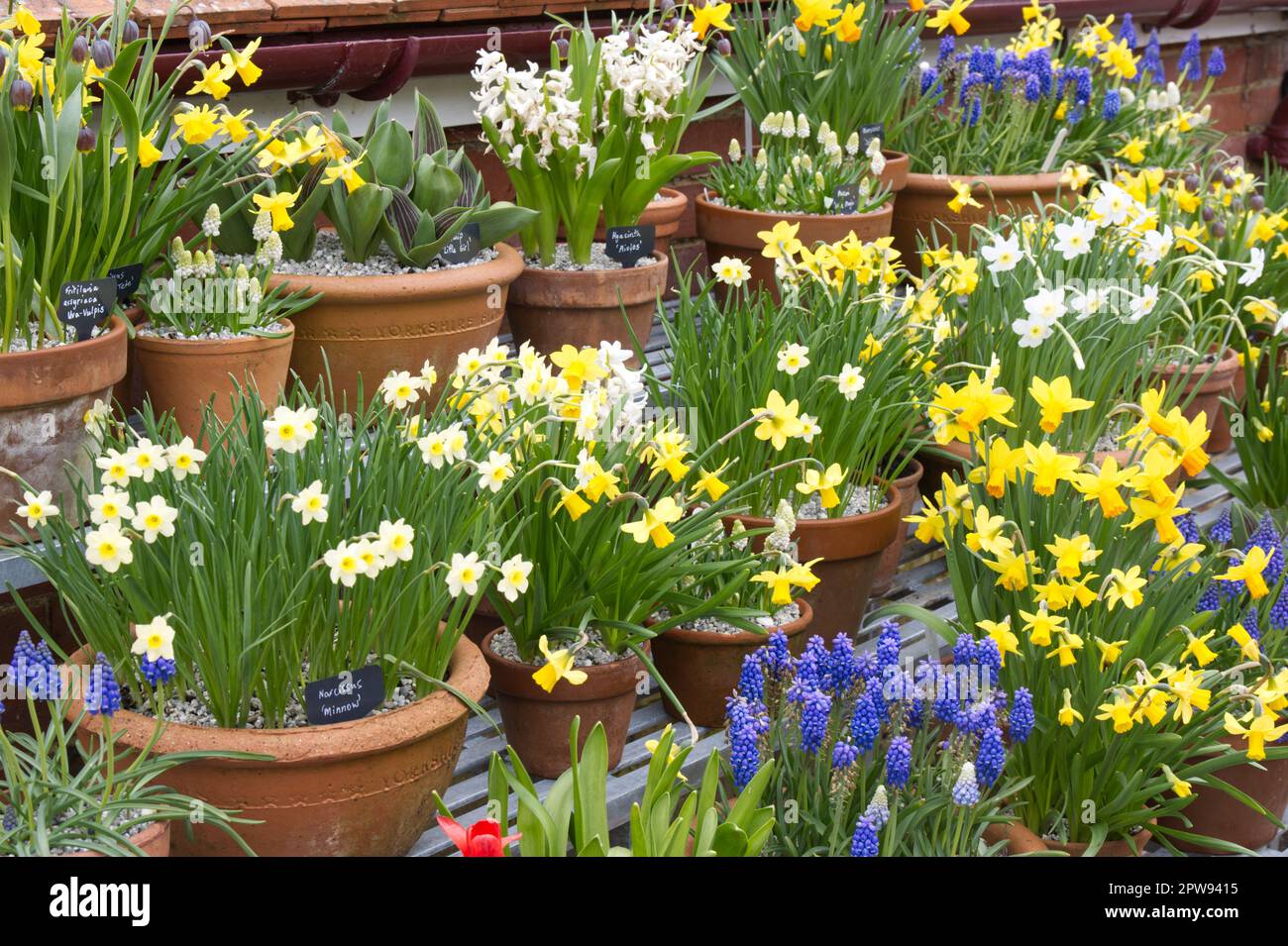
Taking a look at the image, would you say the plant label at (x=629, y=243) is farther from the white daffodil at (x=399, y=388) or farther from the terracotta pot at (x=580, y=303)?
the white daffodil at (x=399, y=388)

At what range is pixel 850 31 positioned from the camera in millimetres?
3658

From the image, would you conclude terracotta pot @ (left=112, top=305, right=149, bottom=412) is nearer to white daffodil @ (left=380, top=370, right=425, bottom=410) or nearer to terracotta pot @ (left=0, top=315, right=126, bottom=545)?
terracotta pot @ (left=0, top=315, right=126, bottom=545)

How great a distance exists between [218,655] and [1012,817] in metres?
1.06

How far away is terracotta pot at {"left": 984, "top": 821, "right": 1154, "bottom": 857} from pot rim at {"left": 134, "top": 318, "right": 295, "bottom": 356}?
1.33 meters

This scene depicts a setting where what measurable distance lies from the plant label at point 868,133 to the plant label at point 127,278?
6.57ft

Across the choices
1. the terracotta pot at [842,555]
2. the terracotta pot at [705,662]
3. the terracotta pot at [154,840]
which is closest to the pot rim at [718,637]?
the terracotta pot at [705,662]

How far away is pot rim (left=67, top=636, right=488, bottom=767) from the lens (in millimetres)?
1867

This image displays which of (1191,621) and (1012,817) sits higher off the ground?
(1191,621)

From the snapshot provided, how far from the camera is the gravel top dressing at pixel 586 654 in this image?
2293 mm

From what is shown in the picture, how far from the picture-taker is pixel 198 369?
2430 mm

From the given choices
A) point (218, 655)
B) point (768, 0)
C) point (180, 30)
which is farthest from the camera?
point (768, 0)

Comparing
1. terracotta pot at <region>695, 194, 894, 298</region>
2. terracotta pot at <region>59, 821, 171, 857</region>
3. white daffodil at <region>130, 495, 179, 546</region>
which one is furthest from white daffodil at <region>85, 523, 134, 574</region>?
terracotta pot at <region>695, 194, 894, 298</region>
